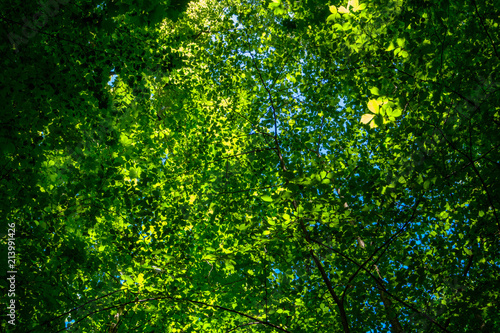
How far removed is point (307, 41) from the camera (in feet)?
22.0

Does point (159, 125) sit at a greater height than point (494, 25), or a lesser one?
greater

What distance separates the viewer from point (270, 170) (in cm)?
697

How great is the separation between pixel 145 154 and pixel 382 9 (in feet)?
17.9

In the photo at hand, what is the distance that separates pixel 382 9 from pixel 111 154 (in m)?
5.03

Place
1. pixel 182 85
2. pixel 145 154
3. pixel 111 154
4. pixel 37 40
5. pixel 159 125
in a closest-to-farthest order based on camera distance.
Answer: pixel 37 40 < pixel 111 154 < pixel 145 154 < pixel 182 85 < pixel 159 125

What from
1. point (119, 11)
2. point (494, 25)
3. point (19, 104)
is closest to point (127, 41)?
point (119, 11)

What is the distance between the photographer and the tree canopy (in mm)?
3646

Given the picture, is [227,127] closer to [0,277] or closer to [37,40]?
[37,40]

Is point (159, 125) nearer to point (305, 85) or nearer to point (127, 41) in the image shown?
point (127, 41)

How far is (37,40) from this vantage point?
3.99 m

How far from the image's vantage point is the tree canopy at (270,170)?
3.65 m

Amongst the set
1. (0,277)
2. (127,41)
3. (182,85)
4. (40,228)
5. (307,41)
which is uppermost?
(182,85)

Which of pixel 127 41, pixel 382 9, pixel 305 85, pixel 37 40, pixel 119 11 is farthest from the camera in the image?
pixel 305 85

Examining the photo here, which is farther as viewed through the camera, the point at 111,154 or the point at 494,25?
the point at 111,154
